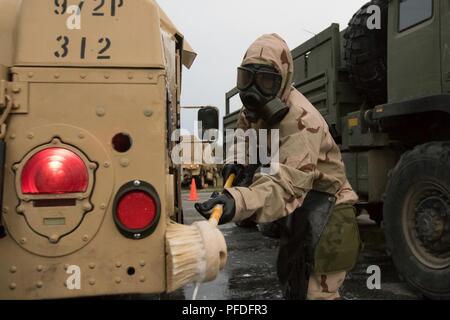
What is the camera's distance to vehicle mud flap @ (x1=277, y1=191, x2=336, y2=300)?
7.79 feet

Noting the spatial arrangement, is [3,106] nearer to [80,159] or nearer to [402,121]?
[80,159]

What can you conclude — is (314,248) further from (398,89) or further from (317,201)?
(398,89)

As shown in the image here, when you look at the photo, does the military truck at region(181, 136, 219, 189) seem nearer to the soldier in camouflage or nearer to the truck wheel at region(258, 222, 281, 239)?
the truck wheel at region(258, 222, 281, 239)

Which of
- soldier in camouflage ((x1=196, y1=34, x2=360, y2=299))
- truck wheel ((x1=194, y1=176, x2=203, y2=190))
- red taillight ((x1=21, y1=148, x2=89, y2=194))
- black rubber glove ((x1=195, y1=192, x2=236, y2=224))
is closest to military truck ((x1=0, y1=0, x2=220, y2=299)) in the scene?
red taillight ((x1=21, y1=148, x2=89, y2=194))

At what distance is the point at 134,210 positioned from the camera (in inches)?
62.8

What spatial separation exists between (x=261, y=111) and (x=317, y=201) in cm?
54

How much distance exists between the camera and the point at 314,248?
2.36 metres

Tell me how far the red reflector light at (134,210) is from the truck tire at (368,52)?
4.10 metres

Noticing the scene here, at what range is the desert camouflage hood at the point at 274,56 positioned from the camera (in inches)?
90.5

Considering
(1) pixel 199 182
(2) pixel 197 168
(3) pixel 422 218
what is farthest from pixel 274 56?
(1) pixel 199 182

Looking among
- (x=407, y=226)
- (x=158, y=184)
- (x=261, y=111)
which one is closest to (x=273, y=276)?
(x=407, y=226)

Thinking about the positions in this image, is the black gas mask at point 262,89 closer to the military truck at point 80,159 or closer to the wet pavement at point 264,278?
the military truck at point 80,159
